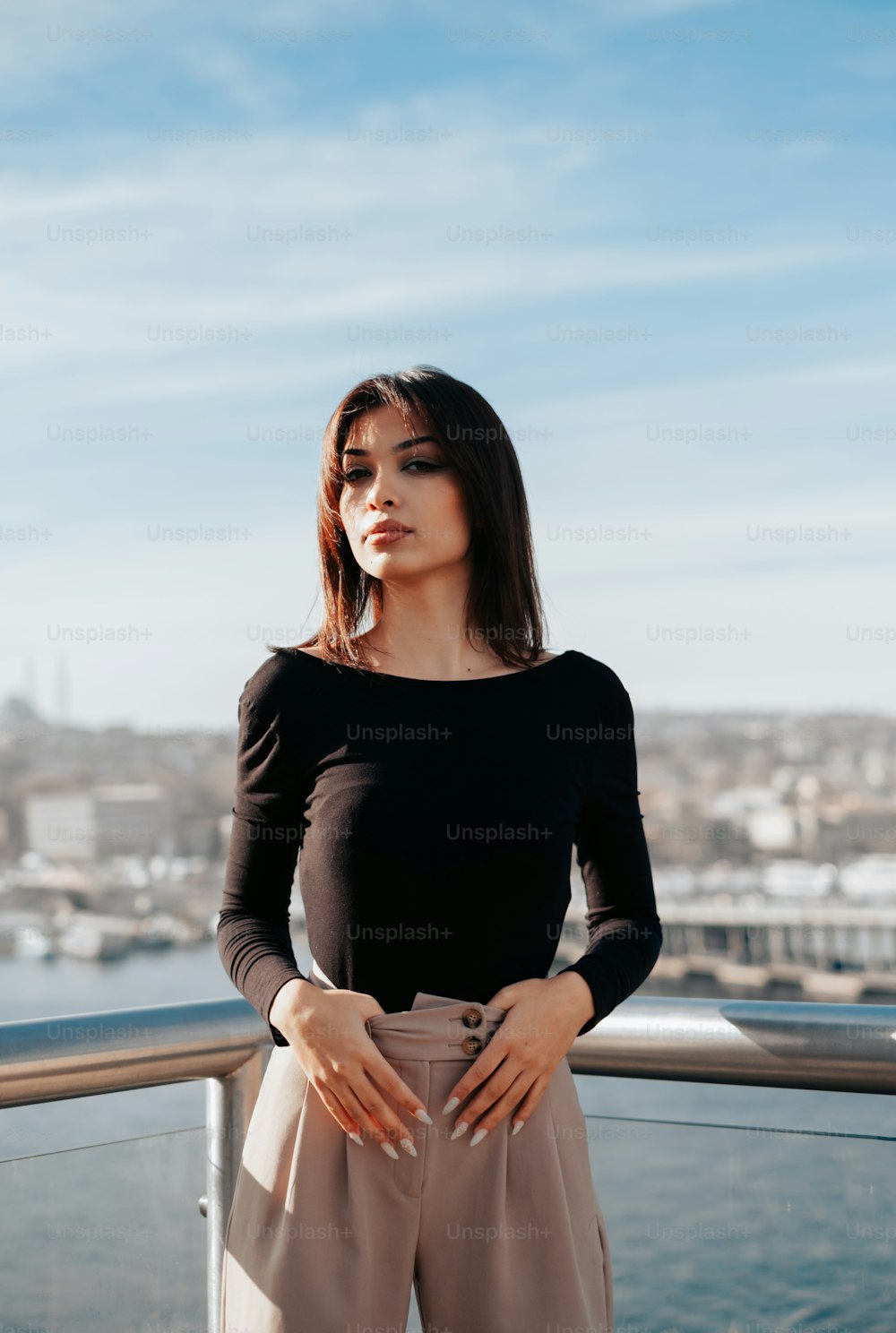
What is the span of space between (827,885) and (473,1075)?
59.4 meters

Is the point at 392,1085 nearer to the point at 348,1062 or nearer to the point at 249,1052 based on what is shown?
the point at 348,1062

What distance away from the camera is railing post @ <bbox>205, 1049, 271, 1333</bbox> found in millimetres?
1832

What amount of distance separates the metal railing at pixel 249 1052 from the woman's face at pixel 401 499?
704 millimetres

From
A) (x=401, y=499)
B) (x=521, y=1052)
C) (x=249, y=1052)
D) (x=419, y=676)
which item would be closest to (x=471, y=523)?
(x=401, y=499)

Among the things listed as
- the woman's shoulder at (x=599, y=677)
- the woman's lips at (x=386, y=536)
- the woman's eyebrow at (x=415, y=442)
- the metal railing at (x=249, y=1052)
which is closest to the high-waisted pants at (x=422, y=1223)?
the metal railing at (x=249, y=1052)

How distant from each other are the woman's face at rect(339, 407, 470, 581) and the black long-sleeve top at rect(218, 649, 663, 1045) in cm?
16

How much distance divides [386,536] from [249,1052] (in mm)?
811

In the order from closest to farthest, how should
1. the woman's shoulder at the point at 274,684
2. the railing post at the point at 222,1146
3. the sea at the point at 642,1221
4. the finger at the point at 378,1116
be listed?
1. the finger at the point at 378,1116
2. the woman's shoulder at the point at 274,684
3. the sea at the point at 642,1221
4. the railing post at the point at 222,1146

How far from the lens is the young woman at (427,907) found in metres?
1.35

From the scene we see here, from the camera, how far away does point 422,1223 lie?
1350 mm

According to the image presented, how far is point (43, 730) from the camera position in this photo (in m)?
61.3

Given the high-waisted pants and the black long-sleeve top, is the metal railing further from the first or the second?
the high-waisted pants

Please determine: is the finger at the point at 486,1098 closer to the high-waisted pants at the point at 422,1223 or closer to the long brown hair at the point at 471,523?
the high-waisted pants at the point at 422,1223

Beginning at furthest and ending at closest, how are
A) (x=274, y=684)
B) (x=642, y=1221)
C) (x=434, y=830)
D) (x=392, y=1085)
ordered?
(x=642, y=1221) < (x=274, y=684) < (x=434, y=830) < (x=392, y=1085)
